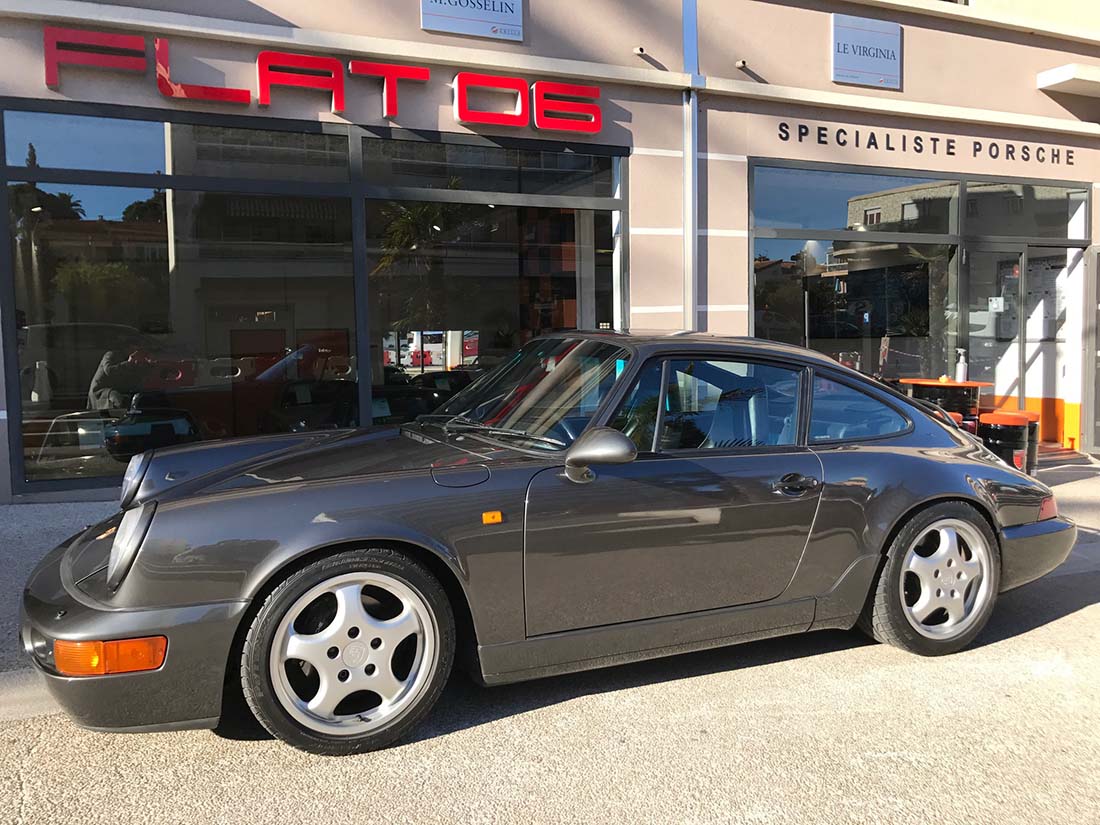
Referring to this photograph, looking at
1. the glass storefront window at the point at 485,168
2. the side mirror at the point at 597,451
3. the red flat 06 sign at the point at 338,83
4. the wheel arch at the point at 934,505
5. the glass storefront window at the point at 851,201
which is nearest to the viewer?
the side mirror at the point at 597,451

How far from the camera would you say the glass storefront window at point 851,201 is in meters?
9.02

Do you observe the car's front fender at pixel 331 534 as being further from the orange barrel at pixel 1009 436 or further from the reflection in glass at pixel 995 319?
the reflection in glass at pixel 995 319

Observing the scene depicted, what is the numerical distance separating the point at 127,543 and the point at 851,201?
28.0ft

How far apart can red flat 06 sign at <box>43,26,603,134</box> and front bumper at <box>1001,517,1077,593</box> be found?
5453 mm

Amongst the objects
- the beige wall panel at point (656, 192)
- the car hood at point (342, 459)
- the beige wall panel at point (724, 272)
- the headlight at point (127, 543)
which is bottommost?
the headlight at point (127, 543)

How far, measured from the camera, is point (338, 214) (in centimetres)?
772

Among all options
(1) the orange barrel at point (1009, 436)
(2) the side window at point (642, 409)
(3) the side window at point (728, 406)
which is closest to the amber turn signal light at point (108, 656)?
(2) the side window at point (642, 409)

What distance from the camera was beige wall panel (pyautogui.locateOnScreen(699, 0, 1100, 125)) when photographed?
28.6ft

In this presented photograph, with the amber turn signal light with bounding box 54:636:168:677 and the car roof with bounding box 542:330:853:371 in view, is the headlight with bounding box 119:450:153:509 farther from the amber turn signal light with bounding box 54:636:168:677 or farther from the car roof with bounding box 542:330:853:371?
the car roof with bounding box 542:330:853:371

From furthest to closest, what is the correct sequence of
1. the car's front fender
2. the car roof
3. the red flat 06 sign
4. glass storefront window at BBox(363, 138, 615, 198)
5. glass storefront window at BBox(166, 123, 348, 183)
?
glass storefront window at BBox(363, 138, 615, 198) → glass storefront window at BBox(166, 123, 348, 183) → the red flat 06 sign → the car roof → the car's front fender

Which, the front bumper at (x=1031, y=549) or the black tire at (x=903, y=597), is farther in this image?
the front bumper at (x=1031, y=549)

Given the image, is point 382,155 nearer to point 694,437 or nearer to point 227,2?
point 227,2

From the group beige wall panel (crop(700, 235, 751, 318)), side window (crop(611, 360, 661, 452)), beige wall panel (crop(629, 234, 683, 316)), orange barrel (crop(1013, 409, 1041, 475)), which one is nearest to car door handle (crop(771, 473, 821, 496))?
side window (crop(611, 360, 661, 452))

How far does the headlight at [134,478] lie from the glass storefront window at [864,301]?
6493 millimetres
